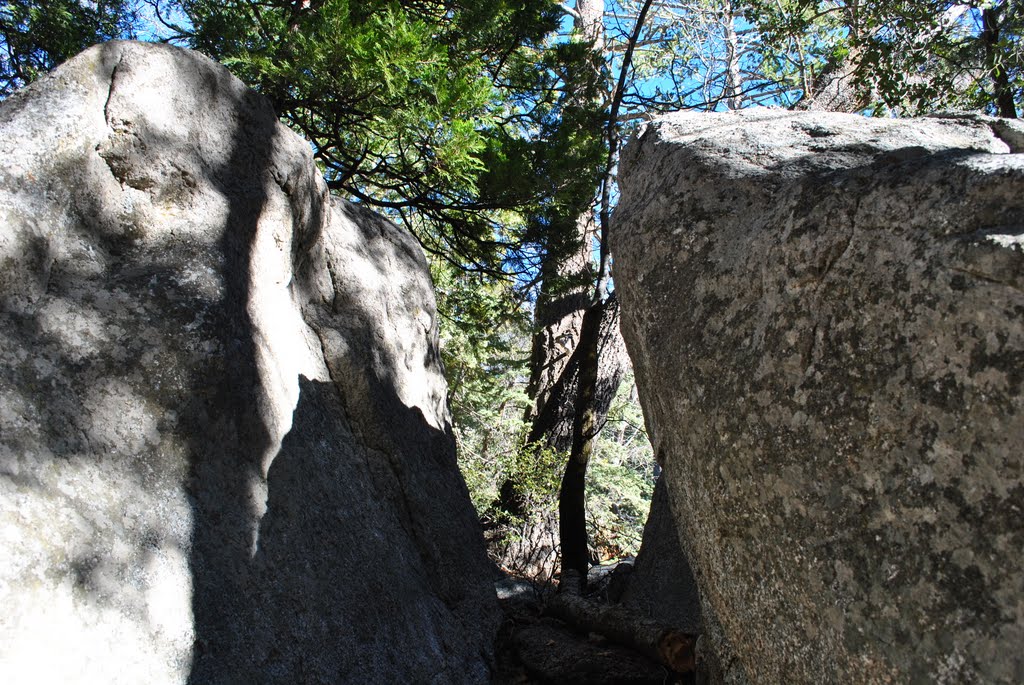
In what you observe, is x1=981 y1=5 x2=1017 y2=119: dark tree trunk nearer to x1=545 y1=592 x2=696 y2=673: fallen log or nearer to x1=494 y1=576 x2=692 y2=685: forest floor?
x1=545 y1=592 x2=696 y2=673: fallen log

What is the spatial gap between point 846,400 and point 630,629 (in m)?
2.22

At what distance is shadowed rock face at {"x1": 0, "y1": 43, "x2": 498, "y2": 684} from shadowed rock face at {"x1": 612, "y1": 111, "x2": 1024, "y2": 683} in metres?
1.46

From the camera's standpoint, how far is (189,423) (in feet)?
10.8

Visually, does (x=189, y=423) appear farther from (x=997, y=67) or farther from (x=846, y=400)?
(x=997, y=67)

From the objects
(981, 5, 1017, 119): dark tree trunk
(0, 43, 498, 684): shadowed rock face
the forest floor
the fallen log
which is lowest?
the forest floor

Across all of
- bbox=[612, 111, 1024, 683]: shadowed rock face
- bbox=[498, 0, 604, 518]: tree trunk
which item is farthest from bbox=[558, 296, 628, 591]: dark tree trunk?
bbox=[612, 111, 1024, 683]: shadowed rock face

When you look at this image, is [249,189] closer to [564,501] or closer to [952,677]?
[952,677]

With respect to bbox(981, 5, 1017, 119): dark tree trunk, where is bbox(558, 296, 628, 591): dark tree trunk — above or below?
below

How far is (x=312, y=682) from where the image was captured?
3207mm

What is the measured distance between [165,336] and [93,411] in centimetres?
40

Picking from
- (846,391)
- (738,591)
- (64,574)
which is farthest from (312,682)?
(846,391)

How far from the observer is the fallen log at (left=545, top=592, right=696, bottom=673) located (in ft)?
12.9

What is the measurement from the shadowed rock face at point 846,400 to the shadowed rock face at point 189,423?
146 cm

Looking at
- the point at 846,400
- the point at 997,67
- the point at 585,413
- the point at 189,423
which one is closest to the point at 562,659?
the point at 189,423
